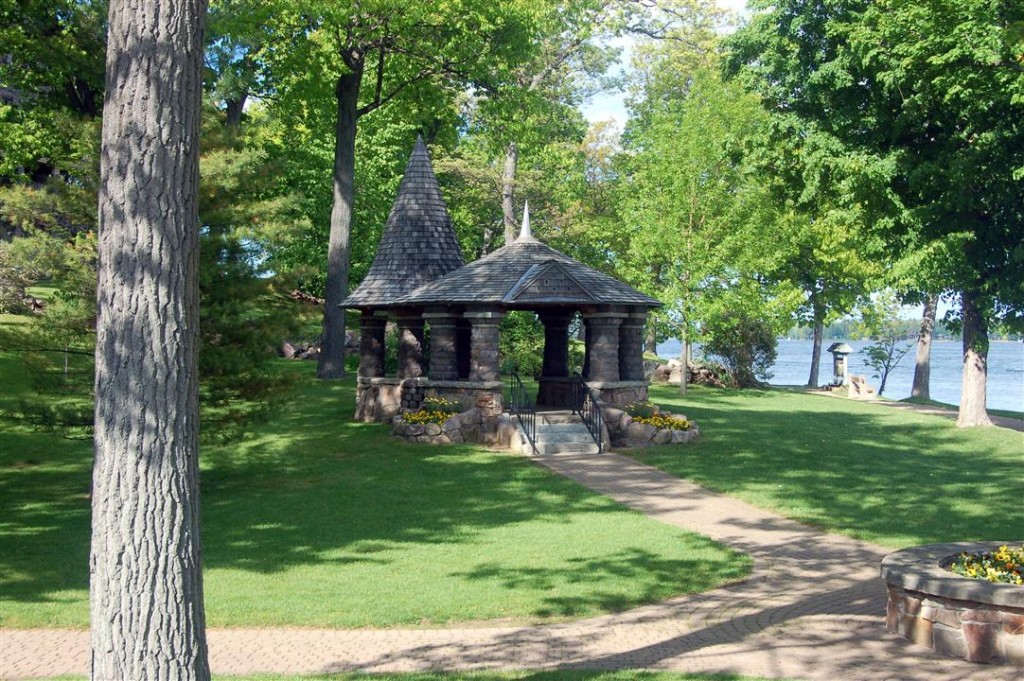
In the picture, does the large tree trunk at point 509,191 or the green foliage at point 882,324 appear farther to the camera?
the green foliage at point 882,324

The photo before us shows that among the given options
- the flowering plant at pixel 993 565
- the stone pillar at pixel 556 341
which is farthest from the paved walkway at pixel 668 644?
the stone pillar at pixel 556 341

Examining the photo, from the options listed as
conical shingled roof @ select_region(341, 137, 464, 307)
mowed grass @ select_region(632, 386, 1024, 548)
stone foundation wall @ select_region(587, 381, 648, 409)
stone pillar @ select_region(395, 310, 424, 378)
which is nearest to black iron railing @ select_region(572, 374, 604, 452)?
stone foundation wall @ select_region(587, 381, 648, 409)

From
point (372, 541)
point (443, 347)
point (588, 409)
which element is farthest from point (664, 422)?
point (372, 541)

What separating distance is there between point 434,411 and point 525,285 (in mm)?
3649

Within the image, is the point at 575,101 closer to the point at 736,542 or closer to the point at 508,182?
the point at 508,182

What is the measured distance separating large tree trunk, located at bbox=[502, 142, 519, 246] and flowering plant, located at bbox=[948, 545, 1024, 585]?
28732 mm

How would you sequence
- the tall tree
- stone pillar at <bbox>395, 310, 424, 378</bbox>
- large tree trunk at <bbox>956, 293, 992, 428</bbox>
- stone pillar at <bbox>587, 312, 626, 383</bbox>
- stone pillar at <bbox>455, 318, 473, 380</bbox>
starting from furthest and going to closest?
the tall tree, large tree trunk at <bbox>956, 293, 992, 428</bbox>, stone pillar at <bbox>455, 318, 473, 380</bbox>, stone pillar at <bbox>395, 310, 424, 378</bbox>, stone pillar at <bbox>587, 312, 626, 383</bbox>

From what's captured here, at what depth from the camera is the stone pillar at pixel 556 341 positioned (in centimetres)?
2819

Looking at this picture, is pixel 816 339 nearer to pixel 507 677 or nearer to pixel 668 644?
pixel 668 644

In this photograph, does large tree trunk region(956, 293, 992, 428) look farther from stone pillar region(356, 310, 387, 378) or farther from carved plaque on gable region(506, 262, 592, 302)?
stone pillar region(356, 310, 387, 378)

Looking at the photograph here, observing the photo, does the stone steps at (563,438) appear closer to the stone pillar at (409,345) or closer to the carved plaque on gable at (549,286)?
the carved plaque on gable at (549,286)

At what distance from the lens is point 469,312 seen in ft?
80.9

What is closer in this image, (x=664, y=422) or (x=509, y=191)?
(x=664, y=422)

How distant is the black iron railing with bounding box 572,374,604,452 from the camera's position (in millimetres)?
23750
